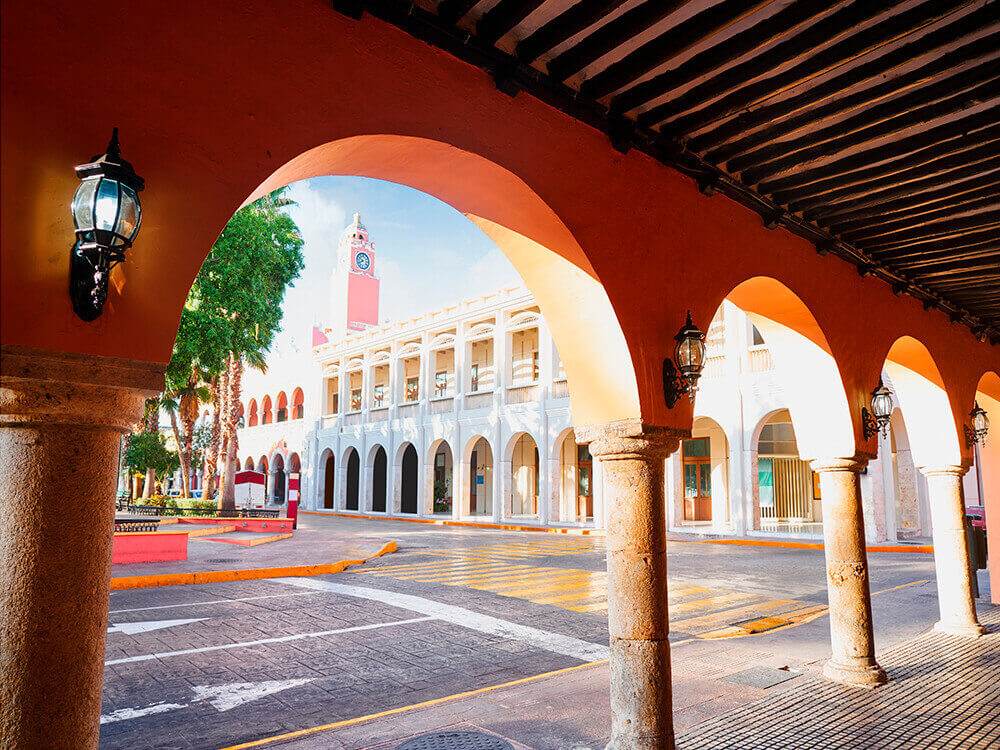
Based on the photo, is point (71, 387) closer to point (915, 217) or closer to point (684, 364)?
point (684, 364)

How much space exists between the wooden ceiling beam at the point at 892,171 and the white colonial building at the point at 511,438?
15.2 meters

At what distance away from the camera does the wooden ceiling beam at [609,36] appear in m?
3.45

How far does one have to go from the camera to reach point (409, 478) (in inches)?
1471

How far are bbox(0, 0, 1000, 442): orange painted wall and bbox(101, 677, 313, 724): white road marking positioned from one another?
3841 millimetres

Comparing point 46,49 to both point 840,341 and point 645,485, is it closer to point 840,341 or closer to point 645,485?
point 645,485

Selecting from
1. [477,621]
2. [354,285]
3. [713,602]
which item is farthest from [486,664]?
[354,285]

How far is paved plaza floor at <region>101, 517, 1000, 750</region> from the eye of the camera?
4789 mm

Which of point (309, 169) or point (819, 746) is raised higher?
point (309, 169)

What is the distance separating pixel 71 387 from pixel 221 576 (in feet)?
34.8

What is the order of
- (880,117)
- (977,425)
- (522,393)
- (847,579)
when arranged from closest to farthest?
(880,117), (847,579), (977,425), (522,393)

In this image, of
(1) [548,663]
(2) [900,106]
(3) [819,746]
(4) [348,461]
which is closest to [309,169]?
(2) [900,106]

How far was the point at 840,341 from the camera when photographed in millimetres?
6742

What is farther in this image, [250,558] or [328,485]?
[328,485]

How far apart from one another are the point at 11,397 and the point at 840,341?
666 centimetres
